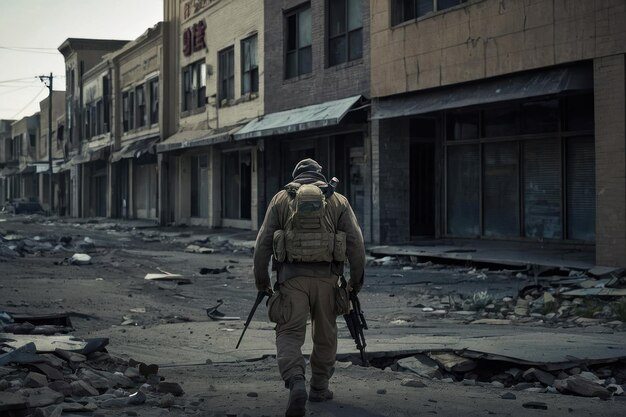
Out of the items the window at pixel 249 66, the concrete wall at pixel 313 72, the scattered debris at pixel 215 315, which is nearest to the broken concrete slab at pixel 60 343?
the scattered debris at pixel 215 315

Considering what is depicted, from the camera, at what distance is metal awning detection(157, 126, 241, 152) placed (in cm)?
2581

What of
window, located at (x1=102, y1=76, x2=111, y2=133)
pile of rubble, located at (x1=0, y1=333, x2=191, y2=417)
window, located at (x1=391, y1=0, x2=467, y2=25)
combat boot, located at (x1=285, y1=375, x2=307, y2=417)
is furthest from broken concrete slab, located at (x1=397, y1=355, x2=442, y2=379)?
window, located at (x1=102, y1=76, x2=111, y2=133)

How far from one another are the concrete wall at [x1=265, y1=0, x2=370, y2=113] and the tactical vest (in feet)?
45.9

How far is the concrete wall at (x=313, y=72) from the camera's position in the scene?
1967 cm

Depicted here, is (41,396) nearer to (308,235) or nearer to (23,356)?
(23,356)

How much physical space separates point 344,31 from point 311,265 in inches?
621

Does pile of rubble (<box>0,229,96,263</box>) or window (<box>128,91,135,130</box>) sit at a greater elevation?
window (<box>128,91,135,130</box>)

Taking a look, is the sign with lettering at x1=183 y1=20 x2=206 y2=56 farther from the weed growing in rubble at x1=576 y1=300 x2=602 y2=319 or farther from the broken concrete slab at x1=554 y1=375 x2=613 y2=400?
the broken concrete slab at x1=554 y1=375 x2=613 y2=400

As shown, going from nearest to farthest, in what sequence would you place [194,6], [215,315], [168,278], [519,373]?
1. [519,373]
2. [215,315]
3. [168,278]
4. [194,6]

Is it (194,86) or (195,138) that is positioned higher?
(194,86)

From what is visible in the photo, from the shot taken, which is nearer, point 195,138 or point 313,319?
point 313,319

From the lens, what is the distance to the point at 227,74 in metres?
28.4

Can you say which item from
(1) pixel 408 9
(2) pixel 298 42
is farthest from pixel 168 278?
(2) pixel 298 42

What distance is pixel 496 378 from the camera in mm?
6707
